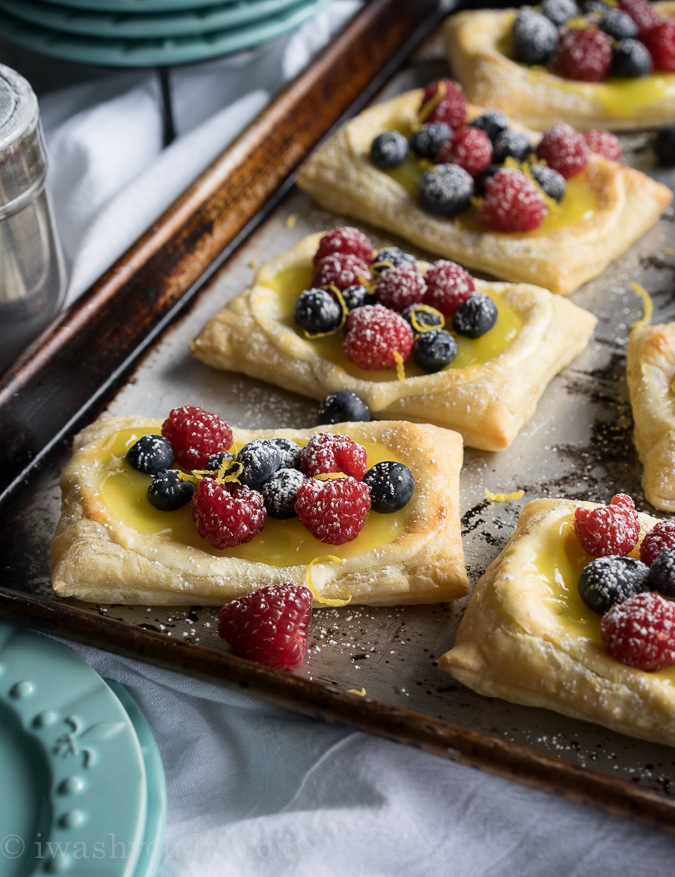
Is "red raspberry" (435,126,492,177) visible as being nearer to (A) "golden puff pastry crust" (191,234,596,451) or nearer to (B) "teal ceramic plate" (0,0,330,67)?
(A) "golden puff pastry crust" (191,234,596,451)

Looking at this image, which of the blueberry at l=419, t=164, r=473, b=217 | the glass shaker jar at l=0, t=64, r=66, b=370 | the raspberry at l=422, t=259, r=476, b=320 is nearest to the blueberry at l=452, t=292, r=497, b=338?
the raspberry at l=422, t=259, r=476, b=320

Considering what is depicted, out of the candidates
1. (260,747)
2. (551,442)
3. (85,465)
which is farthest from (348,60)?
(260,747)

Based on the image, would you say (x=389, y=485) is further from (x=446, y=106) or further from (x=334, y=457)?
(x=446, y=106)

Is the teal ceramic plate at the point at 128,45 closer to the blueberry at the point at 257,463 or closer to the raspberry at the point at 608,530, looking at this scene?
the blueberry at the point at 257,463

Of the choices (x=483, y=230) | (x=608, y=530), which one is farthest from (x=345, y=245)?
(x=608, y=530)

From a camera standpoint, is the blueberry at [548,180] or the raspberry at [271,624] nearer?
the raspberry at [271,624]

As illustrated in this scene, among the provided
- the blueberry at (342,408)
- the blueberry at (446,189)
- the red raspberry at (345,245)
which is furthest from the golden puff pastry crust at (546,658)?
the blueberry at (446,189)
